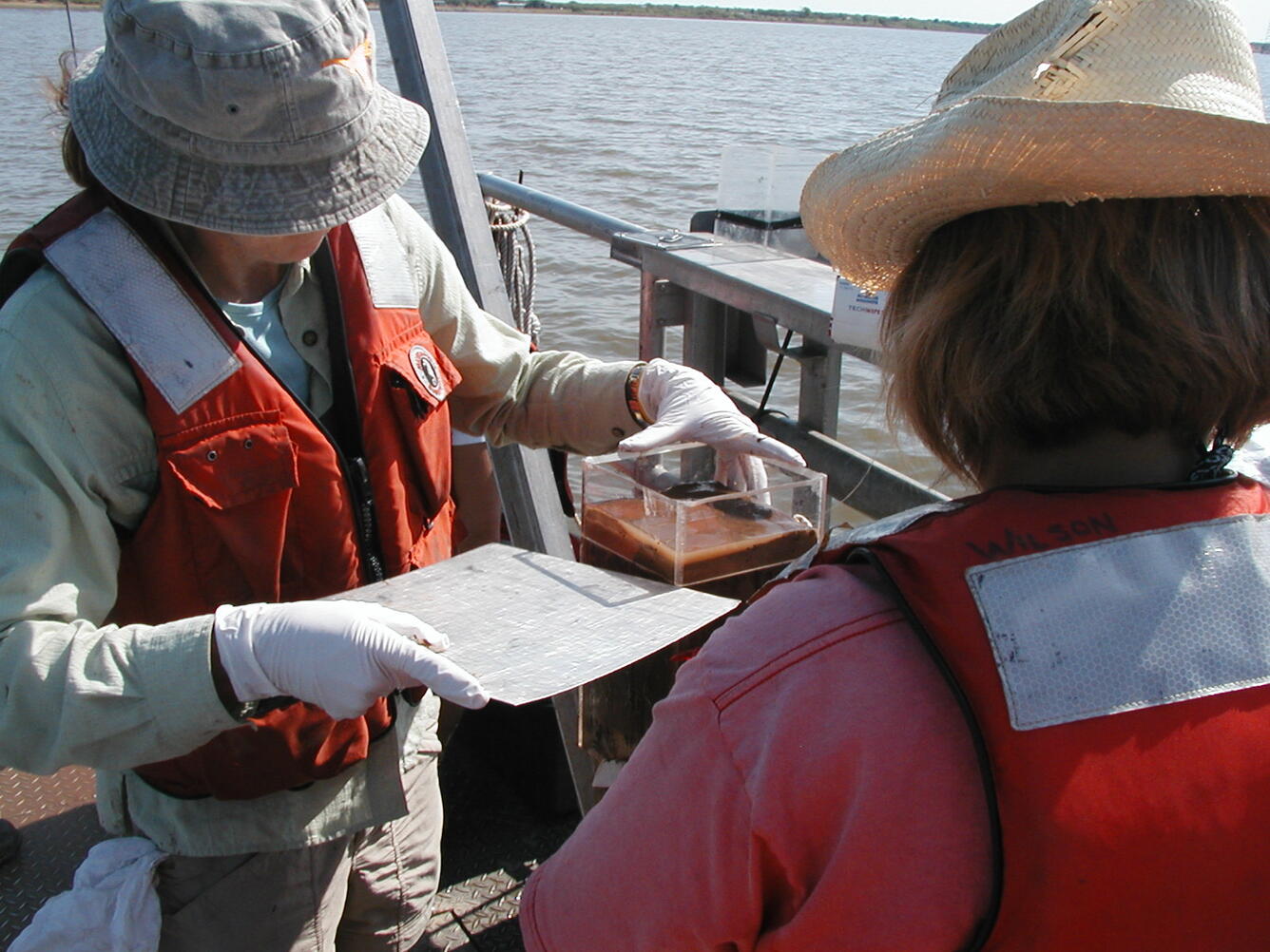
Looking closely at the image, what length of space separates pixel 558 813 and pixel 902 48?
40.6 metres

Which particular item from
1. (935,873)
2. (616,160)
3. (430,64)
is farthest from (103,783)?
(616,160)

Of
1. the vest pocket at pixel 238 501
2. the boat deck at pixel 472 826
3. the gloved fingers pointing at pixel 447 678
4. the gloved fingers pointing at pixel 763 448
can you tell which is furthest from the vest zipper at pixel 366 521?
the boat deck at pixel 472 826

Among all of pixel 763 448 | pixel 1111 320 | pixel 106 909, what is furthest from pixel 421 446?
pixel 1111 320

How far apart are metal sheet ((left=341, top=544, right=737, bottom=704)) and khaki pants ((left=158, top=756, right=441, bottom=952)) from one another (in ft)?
1.50

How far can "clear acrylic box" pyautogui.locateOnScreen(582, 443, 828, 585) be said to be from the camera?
5.68 feet

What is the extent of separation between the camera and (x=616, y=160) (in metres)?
11.4

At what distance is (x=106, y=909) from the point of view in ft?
5.65

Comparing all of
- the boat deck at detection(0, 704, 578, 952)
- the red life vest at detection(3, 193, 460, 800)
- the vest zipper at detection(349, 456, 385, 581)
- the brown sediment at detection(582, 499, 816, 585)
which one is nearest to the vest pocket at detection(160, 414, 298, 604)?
the red life vest at detection(3, 193, 460, 800)

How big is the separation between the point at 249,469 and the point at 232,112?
0.51 metres

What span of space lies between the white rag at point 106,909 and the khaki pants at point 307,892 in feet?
0.13

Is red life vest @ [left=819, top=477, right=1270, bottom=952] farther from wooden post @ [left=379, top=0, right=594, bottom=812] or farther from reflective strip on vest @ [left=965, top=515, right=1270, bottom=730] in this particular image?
wooden post @ [left=379, top=0, right=594, bottom=812]

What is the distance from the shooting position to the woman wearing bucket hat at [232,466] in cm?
146

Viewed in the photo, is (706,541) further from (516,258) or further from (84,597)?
(516,258)

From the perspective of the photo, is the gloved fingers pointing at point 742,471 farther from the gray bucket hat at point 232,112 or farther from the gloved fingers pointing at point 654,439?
the gray bucket hat at point 232,112
